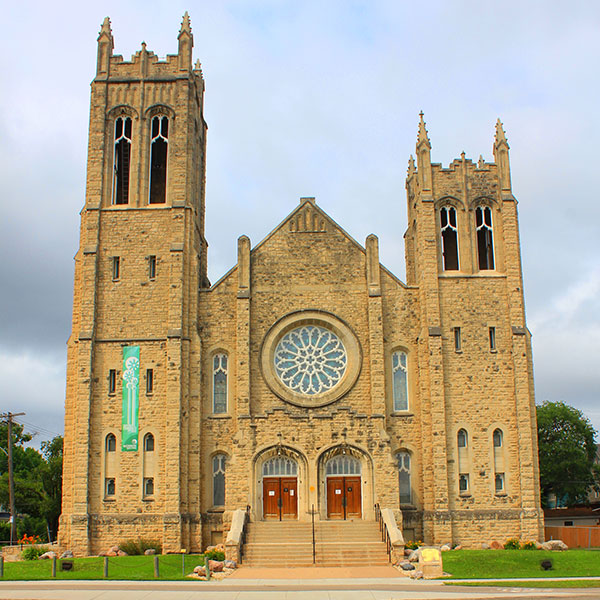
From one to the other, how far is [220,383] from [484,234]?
46.9 feet

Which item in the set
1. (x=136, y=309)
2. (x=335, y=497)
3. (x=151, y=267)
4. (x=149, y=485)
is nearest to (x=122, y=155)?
(x=151, y=267)

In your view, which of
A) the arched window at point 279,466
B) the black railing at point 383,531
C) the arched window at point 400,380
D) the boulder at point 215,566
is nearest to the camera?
the boulder at point 215,566

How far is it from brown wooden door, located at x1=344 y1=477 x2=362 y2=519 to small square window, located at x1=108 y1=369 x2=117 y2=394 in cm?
1073

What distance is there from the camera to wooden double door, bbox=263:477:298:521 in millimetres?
32750

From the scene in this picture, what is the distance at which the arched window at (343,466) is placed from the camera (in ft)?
108

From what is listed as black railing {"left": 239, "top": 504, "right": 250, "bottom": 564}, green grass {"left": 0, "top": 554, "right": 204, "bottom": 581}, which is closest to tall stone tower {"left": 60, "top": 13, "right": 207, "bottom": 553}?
black railing {"left": 239, "top": 504, "right": 250, "bottom": 564}

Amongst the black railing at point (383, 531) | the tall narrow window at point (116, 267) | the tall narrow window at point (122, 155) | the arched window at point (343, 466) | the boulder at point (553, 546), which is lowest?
the boulder at point (553, 546)

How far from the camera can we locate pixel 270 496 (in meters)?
32.8

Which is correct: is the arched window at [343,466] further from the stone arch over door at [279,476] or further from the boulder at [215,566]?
the boulder at [215,566]

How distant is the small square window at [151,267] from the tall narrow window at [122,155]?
399 centimetres

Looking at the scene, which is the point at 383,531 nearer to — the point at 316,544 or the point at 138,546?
the point at 316,544

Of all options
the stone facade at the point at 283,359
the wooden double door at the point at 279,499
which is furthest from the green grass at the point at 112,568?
the wooden double door at the point at 279,499

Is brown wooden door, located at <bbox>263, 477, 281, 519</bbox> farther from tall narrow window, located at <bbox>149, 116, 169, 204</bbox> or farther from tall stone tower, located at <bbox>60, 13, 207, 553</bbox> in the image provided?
tall narrow window, located at <bbox>149, 116, 169, 204</bbox>

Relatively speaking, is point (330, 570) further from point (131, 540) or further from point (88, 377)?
point (88, 377)
